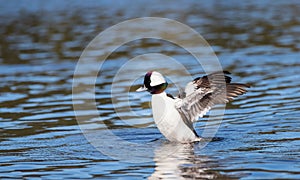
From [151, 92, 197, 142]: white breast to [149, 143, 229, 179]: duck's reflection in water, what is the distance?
7.3 inches

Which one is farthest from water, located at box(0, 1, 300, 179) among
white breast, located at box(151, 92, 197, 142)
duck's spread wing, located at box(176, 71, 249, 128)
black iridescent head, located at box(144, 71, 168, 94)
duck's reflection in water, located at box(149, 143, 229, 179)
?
black iridescent head, located at box(144, 71, 168, 94)

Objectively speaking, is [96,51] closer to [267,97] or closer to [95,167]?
[267,97]

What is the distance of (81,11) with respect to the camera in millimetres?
37375

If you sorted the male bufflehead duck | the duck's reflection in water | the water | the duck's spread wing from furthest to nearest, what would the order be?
the male bufflehead duck
the duck's spread wing
the water
the duck's reflection in water

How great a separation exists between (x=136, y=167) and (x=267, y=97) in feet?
18.5

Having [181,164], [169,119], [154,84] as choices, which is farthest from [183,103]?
[181,164]

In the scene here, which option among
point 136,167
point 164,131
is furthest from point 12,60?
point 136,167

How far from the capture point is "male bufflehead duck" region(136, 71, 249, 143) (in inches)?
420

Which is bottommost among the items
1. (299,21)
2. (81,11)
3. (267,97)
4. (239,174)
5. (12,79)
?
(239,174)

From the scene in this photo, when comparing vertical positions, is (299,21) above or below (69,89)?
above

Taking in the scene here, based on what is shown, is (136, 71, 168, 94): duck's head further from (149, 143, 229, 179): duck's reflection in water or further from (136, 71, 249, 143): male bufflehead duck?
(149, 143, 229, 179): duck's reflection in water

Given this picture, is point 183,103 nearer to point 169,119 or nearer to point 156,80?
point 169,119

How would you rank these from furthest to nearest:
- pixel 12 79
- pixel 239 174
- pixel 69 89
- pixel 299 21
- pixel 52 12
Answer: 1. pixel 52 12
2. pixel 299 21
3. pixel 12 79
4. pixel 69 89
5. pixel 239 174

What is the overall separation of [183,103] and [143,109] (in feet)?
10.6
